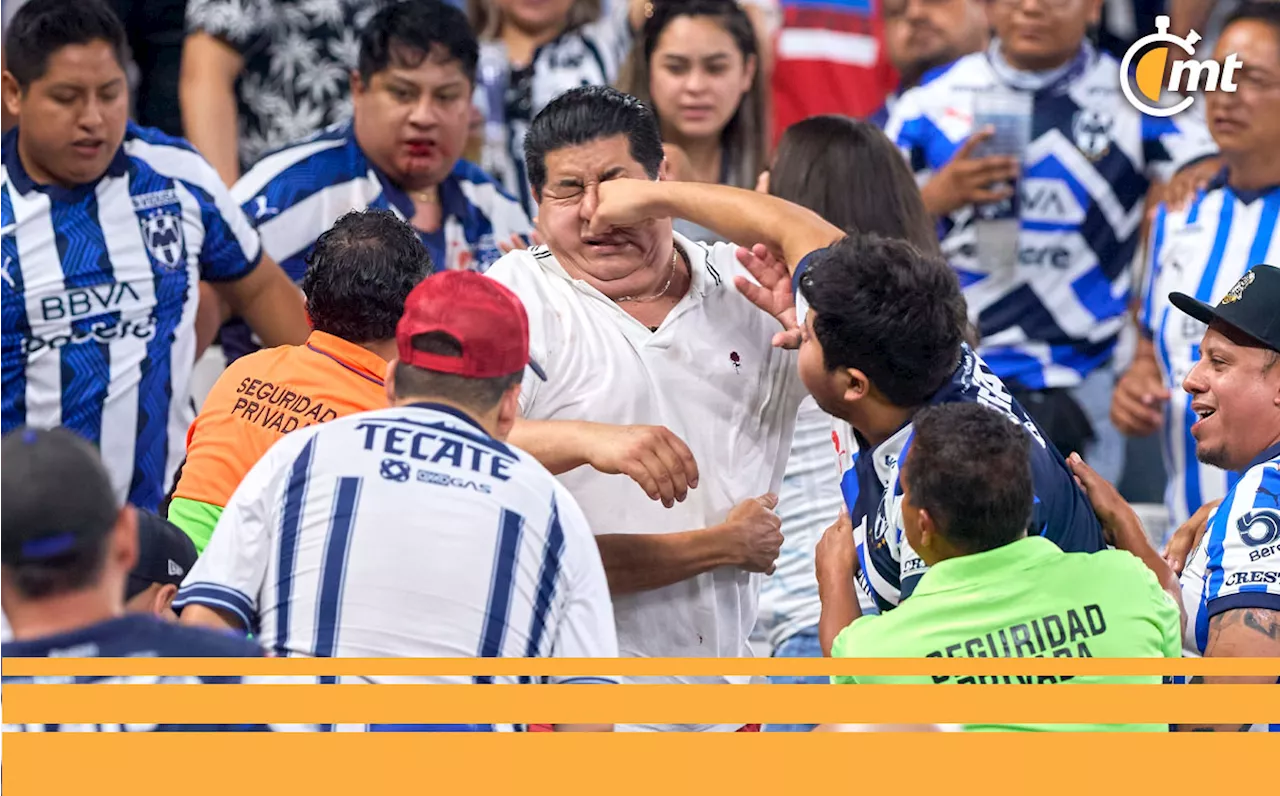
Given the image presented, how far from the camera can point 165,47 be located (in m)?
6.89

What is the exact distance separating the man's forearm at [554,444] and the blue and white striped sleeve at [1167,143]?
13.4 ft

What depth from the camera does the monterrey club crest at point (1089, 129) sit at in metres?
6.75

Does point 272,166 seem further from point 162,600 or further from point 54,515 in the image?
point 54,515

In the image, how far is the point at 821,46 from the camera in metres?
7.85

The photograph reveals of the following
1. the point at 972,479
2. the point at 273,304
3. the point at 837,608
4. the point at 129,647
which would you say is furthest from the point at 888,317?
the point at 273,304

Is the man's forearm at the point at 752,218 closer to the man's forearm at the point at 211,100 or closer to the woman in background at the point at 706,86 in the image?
the woman in background at the point at 706,86

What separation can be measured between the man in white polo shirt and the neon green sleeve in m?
0.69

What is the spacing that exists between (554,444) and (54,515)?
116 centimetres

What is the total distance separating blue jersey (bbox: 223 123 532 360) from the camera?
561cm

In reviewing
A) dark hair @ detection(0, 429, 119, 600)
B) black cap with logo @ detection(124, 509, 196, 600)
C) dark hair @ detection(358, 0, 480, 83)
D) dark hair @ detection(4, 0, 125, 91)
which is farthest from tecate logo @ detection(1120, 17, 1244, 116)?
dark hair @ detection(0, 429, 119, 600)
